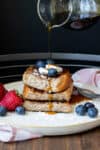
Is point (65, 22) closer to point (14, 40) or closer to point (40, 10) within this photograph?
point (40, 10)

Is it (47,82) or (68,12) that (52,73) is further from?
(68,12)

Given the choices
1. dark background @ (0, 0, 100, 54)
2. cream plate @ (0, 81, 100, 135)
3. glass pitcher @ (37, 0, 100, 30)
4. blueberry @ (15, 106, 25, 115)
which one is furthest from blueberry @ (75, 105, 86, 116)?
dark background @ (0, 0, 100, 54)

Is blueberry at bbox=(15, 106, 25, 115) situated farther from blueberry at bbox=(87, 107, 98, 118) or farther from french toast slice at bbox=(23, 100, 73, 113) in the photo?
blueberry at bbox=(87, 107, 98, 118)

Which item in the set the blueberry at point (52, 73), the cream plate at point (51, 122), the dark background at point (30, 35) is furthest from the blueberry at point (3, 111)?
the dark background at point (30, 35)

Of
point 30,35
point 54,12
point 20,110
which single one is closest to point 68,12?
point 54,12

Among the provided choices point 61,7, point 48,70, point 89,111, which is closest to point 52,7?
point 61,7

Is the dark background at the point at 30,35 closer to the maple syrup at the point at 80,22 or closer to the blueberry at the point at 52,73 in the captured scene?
the maple syrup at the point at 80,22
